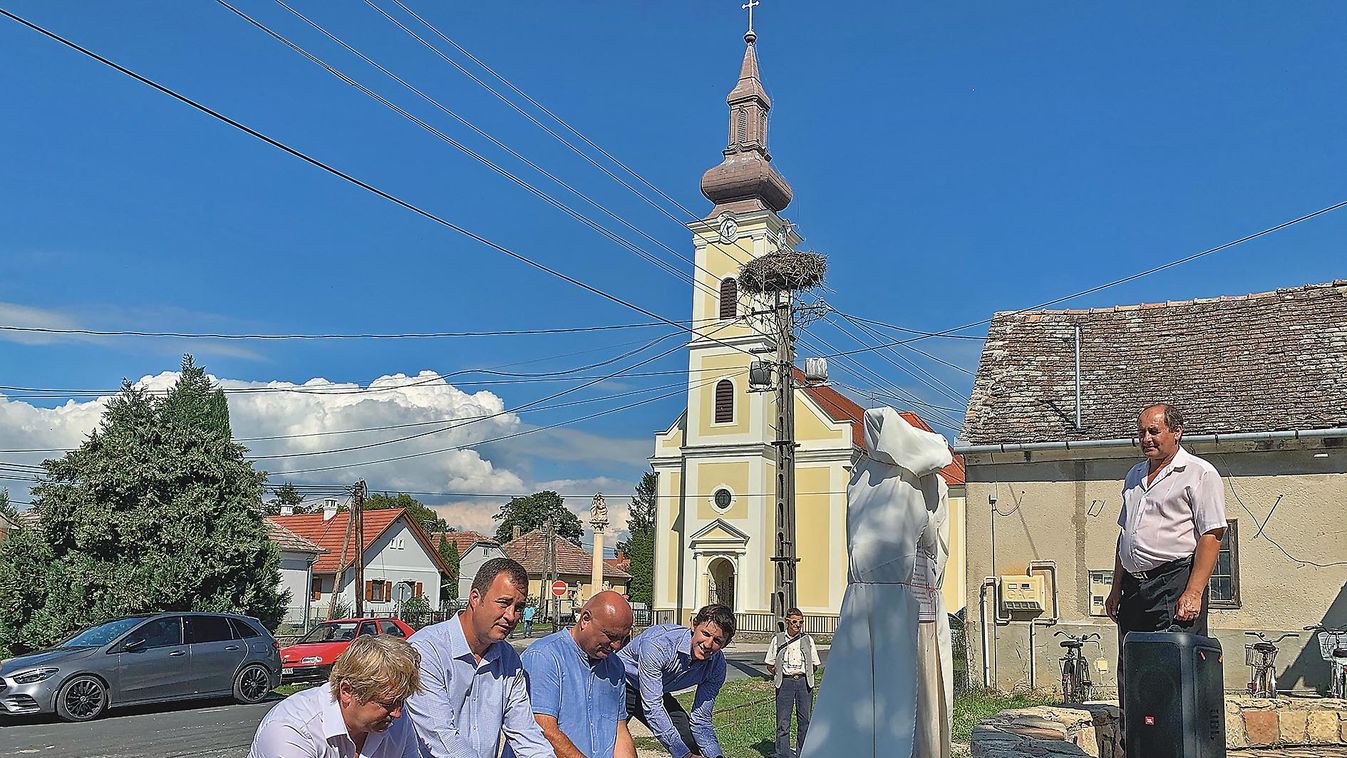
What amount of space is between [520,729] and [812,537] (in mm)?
43646

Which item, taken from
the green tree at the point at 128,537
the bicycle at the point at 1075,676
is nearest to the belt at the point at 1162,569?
the bicycle at the point at 1075,676

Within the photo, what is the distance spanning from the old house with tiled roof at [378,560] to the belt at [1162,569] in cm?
4978

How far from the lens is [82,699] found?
54.7 feet

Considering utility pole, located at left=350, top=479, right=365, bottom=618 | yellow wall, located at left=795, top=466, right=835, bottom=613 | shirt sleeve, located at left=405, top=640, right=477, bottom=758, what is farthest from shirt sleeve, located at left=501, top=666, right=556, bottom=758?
yellow wall, located at left=795, top=466, right=835, bottom=613

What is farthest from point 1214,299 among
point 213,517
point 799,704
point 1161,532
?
point 213,517

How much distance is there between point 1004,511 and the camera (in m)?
17.0

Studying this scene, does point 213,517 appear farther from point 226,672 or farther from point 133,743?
point 133,743

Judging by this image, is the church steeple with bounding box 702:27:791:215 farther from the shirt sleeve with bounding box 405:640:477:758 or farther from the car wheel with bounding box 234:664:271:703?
the shirt sleeve with bounding box 405:640:477:758

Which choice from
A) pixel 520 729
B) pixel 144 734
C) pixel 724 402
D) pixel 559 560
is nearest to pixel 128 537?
pixel 144 734

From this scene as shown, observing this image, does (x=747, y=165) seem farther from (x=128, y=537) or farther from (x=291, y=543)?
(x=128, y=537)

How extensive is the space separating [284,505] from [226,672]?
3386 inches

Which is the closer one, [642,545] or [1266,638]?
[1266,638]

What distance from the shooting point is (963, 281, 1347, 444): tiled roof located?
15914 millimetres

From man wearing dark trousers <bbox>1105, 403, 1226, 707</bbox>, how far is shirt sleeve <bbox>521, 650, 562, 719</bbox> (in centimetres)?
276
